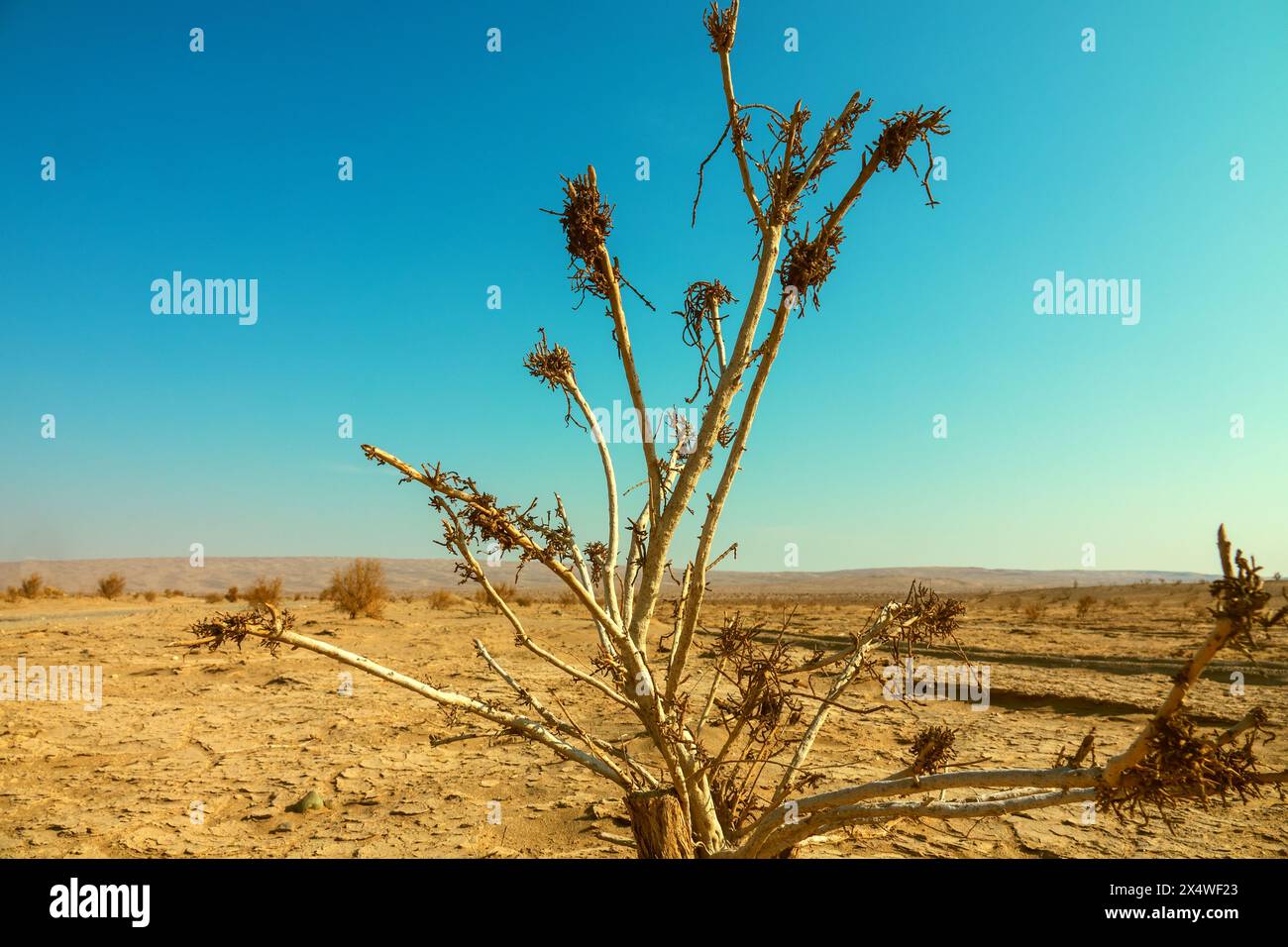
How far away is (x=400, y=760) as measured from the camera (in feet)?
18.1

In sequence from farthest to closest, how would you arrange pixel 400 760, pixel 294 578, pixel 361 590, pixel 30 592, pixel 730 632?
pixel 294 578 → pixel 30 592 → pixel 361 590 → pixel 400 760 → pixel 730 632

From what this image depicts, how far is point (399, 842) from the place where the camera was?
388 centimetres

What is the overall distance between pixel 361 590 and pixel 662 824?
15387mm

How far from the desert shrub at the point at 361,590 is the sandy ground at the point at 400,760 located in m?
4.90

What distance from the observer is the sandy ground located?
385cm

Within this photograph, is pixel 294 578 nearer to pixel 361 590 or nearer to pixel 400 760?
pixel 361 590

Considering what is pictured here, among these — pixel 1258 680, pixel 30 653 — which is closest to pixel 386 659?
pixel 30 653

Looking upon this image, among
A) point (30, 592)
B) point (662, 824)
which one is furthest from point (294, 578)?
point (662, 824)

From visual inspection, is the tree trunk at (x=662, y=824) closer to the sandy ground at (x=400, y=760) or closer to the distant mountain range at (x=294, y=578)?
the sandy ground at (x=400, y=760)

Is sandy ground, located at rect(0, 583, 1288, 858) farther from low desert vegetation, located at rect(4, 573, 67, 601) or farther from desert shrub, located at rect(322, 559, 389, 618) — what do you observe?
low desert vegetation, located at rect(4, 573, 67, 601)

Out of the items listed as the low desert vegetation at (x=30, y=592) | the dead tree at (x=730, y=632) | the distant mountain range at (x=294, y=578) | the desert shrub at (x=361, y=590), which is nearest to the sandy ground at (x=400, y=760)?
the dead tree at (x=730, y=632)

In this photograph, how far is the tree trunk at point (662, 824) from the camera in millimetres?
2402
